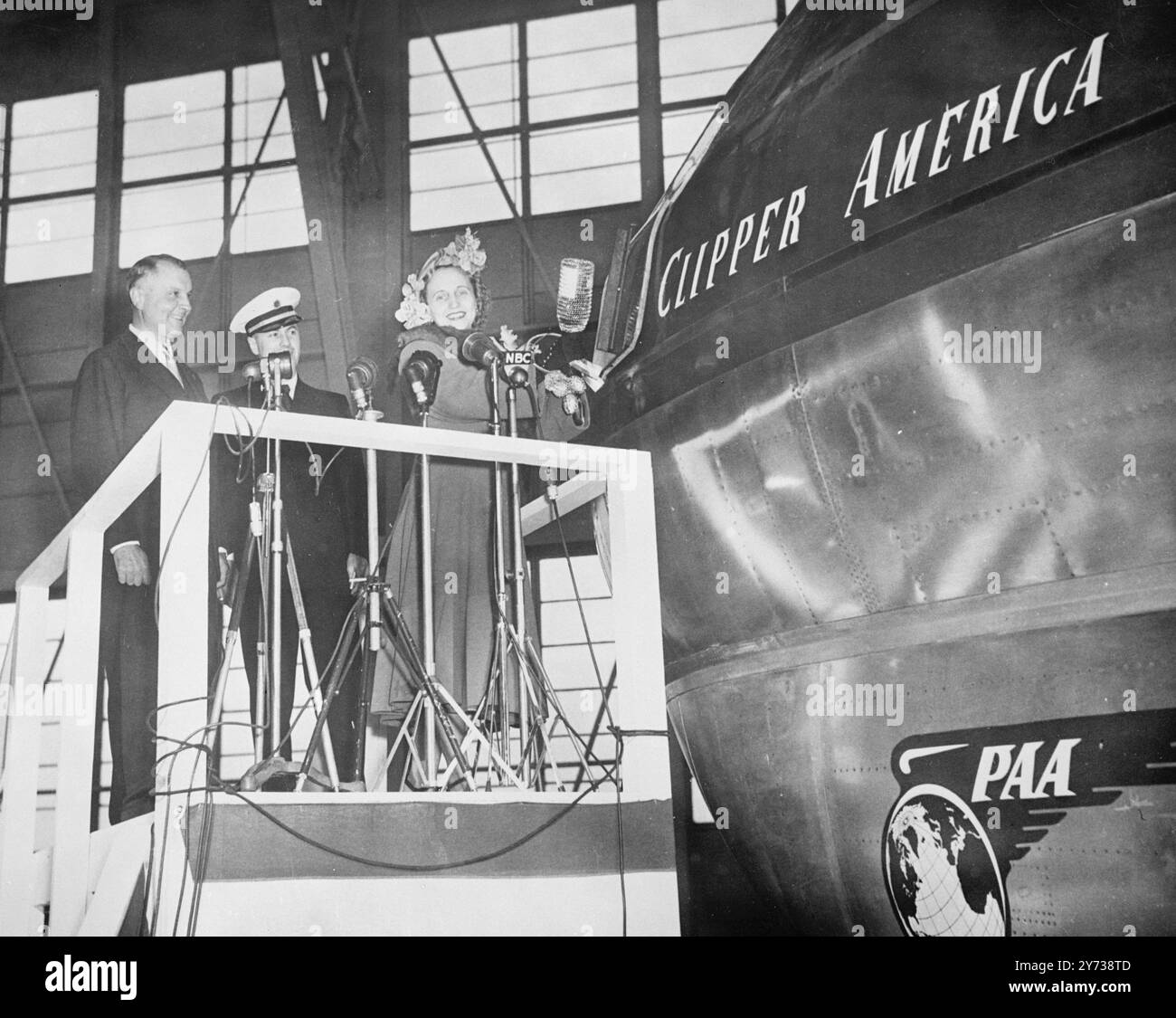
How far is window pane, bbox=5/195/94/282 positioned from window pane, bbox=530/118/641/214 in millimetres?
2926

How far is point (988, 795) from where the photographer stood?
2707 millimetres

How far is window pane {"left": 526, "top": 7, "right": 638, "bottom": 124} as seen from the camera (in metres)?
7.22

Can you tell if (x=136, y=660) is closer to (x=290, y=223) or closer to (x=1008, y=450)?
(x=1008, y=450)

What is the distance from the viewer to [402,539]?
337cm

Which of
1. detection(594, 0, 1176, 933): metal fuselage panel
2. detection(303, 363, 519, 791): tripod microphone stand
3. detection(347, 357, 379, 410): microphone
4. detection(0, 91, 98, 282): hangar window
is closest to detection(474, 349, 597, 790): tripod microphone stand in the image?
detection(303, 363, 519, 791): tripod microphone stand

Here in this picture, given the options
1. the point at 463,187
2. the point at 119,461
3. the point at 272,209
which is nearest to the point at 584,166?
the point at 463,187

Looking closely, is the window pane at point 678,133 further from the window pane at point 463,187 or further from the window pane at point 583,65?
the window pane at point 463,187

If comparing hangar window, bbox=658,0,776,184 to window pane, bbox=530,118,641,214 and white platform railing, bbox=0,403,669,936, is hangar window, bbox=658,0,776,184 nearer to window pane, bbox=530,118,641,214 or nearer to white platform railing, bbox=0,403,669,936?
window pane, bbox=530,118,641,214

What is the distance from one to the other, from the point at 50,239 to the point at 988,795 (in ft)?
23.6

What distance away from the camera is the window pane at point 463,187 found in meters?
7.33

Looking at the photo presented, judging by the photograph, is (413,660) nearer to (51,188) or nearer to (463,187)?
(463,187)
